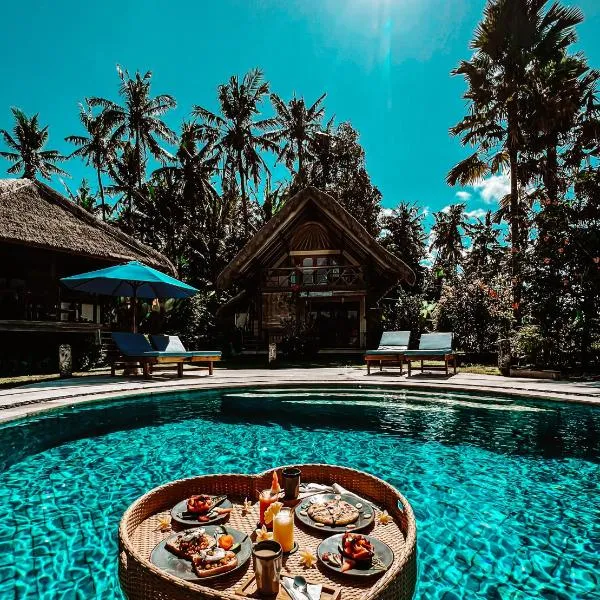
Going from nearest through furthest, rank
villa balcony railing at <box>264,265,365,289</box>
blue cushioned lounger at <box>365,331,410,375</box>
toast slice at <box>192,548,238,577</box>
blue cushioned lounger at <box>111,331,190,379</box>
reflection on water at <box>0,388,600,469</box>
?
toast slice at <box>192,548,238,577</box> → reflection on water at <box>0,388,600,469</box> → blue cushioned lounger at <box>111,331,190,379</box> → blue cushioned lounger at <box>365,331,410,375</box> → villa balcony railing at <box>264,265,365,289</box>

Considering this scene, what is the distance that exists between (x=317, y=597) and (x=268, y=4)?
9.87 m

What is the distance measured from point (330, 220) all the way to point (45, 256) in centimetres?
1031

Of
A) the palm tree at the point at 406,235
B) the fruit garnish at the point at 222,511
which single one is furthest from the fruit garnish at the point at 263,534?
the palm tree at the point at 406,235

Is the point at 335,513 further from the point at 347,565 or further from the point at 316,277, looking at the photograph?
the point at 316,277

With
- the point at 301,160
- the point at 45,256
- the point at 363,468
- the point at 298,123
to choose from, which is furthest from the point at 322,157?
the point at 363,468

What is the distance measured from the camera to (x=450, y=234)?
39.7 m

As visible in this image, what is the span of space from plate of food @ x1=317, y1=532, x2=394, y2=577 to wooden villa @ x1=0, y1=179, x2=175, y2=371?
1160 cm

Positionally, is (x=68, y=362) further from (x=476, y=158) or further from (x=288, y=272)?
(x=476, y=158)

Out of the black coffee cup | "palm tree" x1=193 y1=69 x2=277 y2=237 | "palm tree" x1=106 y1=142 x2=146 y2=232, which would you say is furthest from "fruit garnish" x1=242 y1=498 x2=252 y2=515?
"palm tree" x1=106 y1=142 x2=146 y2=232

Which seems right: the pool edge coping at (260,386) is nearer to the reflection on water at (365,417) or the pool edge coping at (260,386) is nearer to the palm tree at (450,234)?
the reflection on water at (365,417)

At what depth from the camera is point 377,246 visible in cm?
1492

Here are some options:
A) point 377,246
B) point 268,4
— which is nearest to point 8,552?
point 268,4

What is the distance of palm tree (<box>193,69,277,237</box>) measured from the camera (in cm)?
2284

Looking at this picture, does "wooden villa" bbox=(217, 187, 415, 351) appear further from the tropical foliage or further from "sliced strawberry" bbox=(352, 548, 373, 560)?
"sliced strawberry" bbox=(352, 548, 373, 560)
